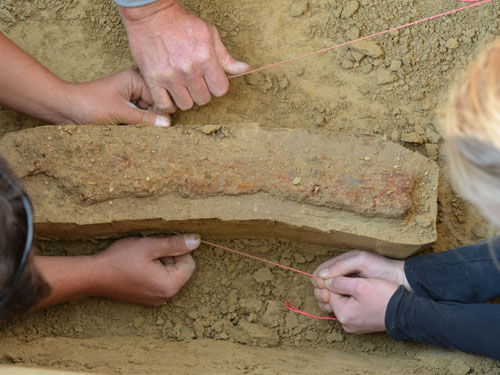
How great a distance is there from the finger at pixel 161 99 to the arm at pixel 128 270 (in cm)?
57

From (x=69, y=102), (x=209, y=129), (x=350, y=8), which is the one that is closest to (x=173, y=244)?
(x=209, y=129)

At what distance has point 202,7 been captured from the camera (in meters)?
2.54

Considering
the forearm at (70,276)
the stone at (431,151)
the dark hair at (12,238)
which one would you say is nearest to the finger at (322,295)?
the stone at (431,151)

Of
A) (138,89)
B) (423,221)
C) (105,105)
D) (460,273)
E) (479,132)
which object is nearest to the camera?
(479,132)

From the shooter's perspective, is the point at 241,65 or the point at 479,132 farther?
the point at 241,65

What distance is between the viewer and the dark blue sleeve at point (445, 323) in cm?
193

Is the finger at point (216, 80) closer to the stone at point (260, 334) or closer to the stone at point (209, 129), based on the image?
the stone at point (209, 129)

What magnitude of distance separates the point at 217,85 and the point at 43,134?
2.38 ft

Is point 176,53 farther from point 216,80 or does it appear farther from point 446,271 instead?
point 446,271

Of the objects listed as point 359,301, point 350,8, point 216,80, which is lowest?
point 359,301

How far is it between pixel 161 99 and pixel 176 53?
209 mm

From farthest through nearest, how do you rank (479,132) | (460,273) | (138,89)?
(138,89) < (460,273) < (479,132)

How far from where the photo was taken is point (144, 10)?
2.19 m

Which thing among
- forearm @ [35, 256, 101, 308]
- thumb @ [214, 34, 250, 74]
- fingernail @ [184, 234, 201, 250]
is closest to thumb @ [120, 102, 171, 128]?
thumb @ [214, 34, 250, 74]
